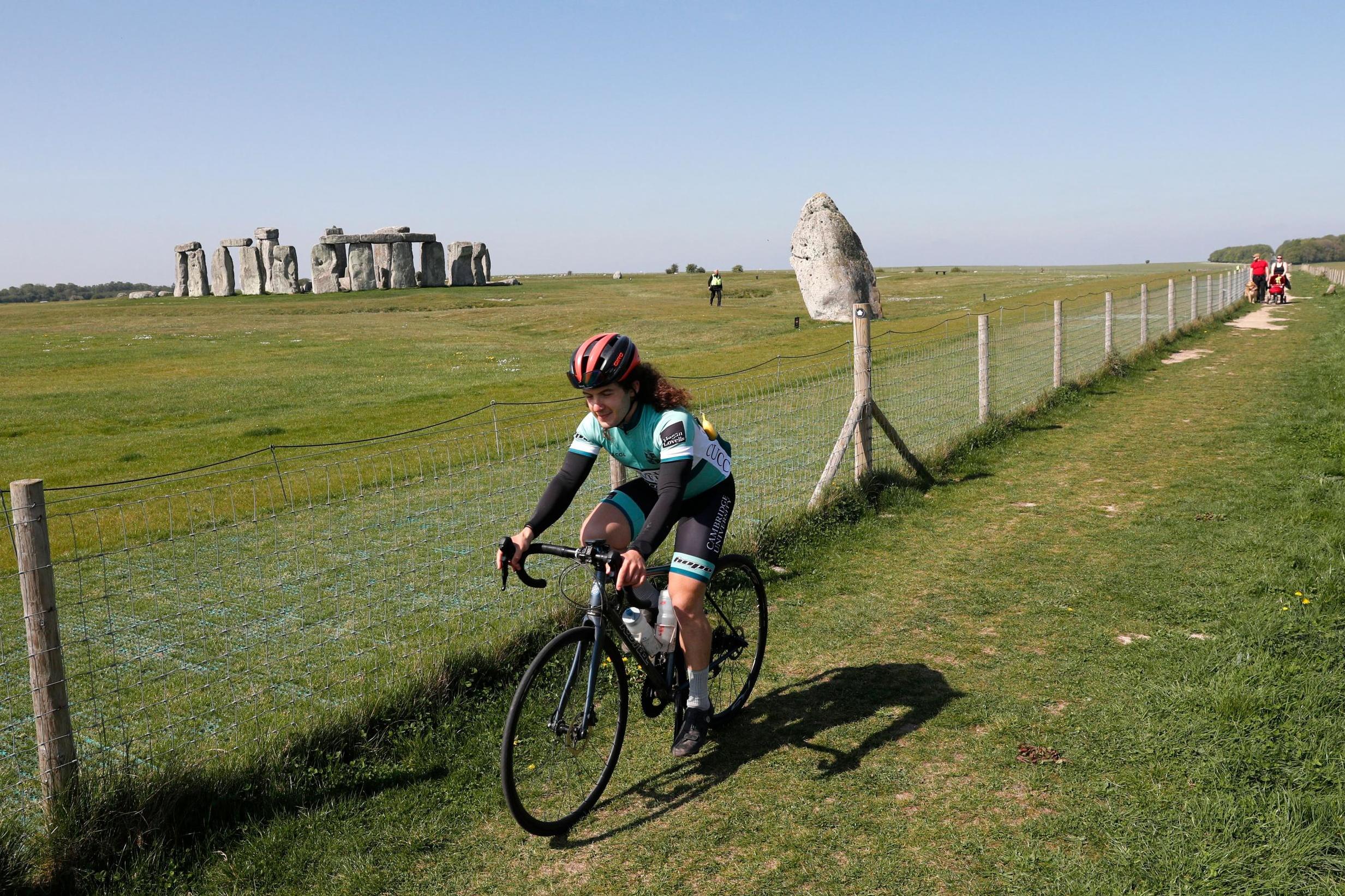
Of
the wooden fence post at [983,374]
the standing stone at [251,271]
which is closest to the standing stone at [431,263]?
the standing stone at [251,271]

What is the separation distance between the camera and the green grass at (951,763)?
4273mm

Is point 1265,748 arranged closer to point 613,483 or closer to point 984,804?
point 984,804

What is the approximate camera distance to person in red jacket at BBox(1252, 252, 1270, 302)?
129ft

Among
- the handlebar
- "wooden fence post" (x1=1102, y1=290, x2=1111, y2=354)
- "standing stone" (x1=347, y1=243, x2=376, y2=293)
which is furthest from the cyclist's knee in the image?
"standing stone" (x1=347, y1=243, x2=376, y2=293)

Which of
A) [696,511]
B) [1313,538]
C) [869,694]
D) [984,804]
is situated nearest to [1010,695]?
[869,694]

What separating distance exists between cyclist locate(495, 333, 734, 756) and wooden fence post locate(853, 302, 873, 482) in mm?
5285

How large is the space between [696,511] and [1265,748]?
2.93m

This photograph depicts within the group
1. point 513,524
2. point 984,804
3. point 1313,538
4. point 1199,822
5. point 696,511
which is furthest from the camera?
point 513,524

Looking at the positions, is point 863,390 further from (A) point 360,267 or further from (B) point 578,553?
(A) point 360,267

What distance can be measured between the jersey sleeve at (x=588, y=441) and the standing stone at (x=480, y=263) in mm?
69159

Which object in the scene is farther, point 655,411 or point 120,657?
point 120,657

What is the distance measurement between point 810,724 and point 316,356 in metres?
28.2

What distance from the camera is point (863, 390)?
1033cm

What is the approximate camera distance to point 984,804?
4.71 metres
